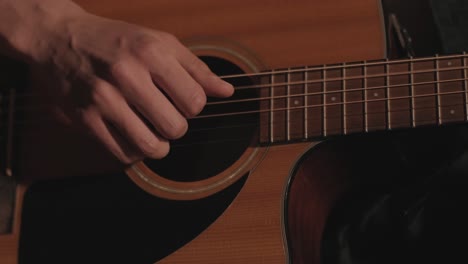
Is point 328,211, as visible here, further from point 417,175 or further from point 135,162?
point 135,162

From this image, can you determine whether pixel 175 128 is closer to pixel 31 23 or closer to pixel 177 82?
pixel 177 82

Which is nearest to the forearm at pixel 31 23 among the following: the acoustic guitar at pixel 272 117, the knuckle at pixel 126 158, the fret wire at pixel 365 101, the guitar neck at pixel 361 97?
the acoustic guitar at pixel 272 117

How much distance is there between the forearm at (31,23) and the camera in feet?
3.00

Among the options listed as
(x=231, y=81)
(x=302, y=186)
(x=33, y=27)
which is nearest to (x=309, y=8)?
(x=231, y=81)

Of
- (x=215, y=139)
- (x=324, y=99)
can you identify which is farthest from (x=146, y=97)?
(x=324, y=99)

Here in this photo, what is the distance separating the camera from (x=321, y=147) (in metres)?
0.85

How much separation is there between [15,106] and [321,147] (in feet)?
1.71

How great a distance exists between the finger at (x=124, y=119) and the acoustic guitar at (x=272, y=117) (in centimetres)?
9

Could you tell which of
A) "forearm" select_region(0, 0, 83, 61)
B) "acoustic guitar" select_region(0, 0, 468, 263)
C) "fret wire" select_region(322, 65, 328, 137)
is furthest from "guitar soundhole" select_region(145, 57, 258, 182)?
"forearm" select_region(0, 0, 83, 61)

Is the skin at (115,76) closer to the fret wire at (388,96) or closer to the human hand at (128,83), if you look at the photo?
the human hand at (128,83)

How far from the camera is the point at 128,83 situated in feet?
2.71

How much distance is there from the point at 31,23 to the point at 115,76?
21 cm

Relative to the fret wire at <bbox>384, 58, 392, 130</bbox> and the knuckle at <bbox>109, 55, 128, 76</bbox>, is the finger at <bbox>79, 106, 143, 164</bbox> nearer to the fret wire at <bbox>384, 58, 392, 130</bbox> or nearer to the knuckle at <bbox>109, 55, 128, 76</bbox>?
the knuckle at <bbox>109, 55, 128, 76</bbox>

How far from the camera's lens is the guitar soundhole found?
91 cm
